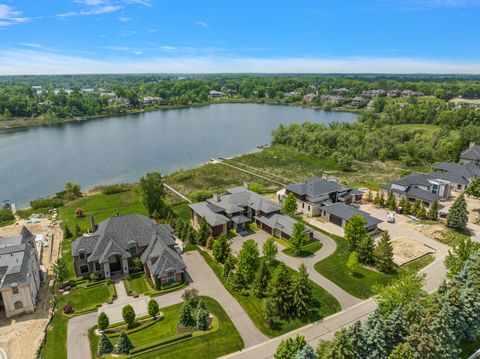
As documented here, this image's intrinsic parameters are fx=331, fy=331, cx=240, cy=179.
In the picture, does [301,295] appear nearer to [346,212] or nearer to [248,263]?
[248,263]

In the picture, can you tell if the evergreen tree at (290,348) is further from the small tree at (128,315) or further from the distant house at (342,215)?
the distant house at (342,215)

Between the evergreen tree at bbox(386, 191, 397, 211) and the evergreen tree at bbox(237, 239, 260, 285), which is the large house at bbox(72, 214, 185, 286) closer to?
the evergreen tree at bbox(237, 239, 260, 285)

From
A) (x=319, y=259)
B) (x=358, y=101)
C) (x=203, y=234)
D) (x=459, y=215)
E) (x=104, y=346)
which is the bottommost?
(x=319, y=259)

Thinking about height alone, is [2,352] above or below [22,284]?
below

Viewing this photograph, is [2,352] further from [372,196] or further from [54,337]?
[372,196]

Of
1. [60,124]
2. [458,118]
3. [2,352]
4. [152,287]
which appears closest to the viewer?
[2,352]

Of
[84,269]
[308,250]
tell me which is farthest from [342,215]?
[84,269]

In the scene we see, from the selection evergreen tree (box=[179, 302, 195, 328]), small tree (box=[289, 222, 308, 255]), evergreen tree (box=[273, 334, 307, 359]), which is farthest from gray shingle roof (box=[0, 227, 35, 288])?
small tree (box=[289, 222, 308, 255])

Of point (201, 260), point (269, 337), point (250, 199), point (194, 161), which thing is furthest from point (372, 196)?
point (194, 161)
